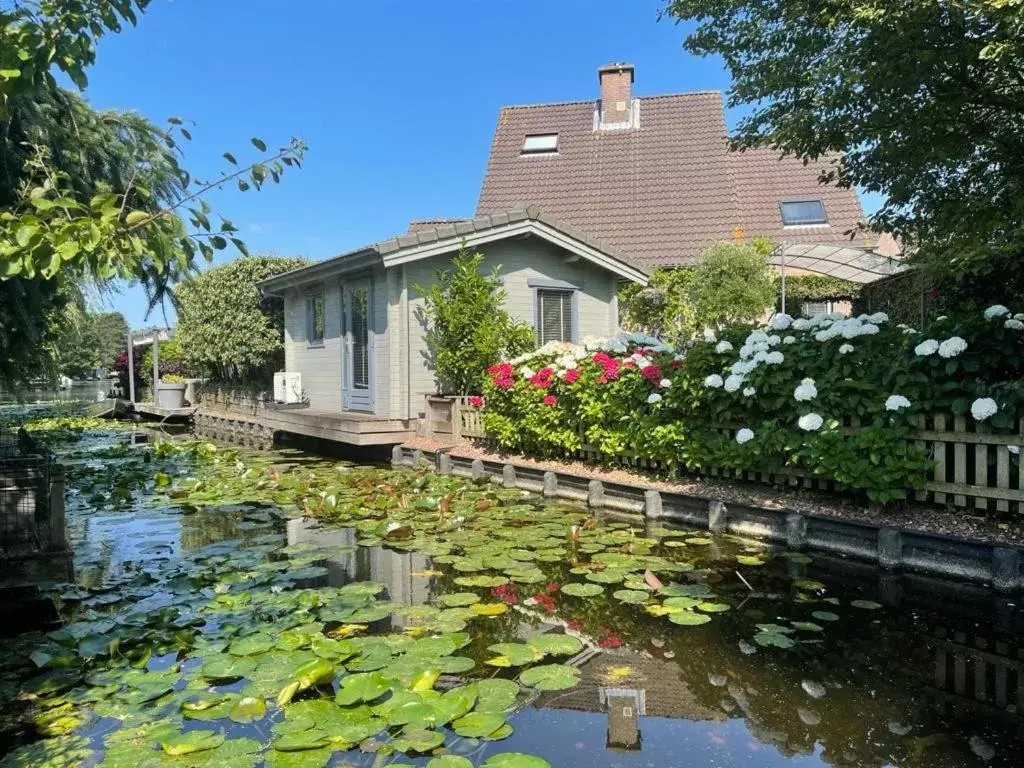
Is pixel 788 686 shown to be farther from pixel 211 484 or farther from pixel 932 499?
pixel 211 484

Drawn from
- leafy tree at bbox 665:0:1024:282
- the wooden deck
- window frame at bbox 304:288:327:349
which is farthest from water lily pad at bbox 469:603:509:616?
window frame at bbox 304:288:327:349

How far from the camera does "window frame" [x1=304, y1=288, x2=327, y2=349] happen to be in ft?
47.2

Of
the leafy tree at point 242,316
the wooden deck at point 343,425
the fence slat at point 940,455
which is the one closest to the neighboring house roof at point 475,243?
the wooden deck at point 343,425

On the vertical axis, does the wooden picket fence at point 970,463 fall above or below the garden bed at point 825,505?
above

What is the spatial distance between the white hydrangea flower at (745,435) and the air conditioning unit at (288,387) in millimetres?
10873

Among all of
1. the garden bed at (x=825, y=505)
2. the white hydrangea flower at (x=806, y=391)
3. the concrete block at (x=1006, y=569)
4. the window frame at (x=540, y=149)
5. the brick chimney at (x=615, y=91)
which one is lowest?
the concrete block at (x=1006, y=569)

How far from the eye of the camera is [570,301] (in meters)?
13.6

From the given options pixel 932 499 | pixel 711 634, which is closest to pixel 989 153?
pixel 932 499

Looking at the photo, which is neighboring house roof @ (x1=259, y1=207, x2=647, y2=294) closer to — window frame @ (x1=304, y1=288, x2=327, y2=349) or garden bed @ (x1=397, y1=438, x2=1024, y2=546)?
window frame @ (x1=304, y1=288, x2=327, y2=349)

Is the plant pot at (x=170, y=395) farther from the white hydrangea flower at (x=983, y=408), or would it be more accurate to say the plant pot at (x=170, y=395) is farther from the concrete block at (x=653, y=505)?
the white hydrangea flower at (x=983, y=408)

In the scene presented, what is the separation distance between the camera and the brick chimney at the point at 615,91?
75.1 feet

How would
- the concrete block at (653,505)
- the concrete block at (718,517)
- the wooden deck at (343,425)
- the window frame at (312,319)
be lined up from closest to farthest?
the concrete block at (718,517) → the concrete block at (653,505) → the wooden deck at (343,425) → the window frame at (312,319)

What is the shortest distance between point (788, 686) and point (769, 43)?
6.30m

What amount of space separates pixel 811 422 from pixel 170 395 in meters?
19.9
